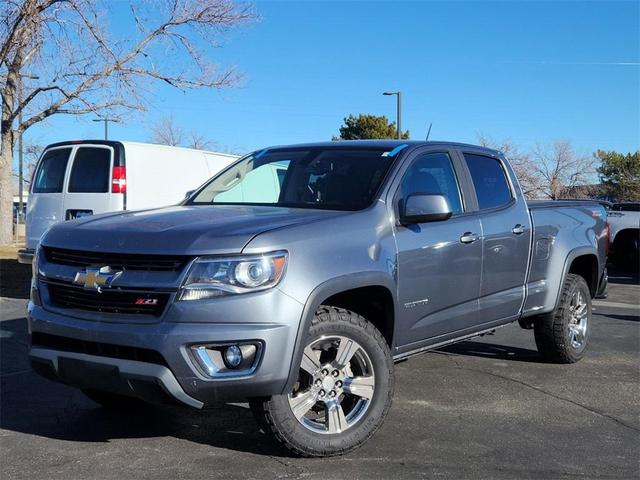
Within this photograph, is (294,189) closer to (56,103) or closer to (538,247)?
(538,247)

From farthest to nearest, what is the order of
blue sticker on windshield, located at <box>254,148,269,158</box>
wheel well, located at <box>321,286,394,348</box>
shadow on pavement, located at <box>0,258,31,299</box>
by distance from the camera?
shadow on pavement, located at <box>0,258,31,299</box>, blue sticker on windshield, located at <box>254,148,269,158</box>, wheel well, located at <box>321,286,394,348</box>

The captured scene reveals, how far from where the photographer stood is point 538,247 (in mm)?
5793

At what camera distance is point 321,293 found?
12.3 ft

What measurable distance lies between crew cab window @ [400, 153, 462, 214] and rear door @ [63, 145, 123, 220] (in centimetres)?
606

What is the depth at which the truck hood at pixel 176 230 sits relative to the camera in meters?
3.55

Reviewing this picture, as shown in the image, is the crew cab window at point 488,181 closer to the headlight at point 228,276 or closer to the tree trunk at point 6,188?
the headlight at point 228,276

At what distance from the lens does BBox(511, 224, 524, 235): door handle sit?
5477 millimetres

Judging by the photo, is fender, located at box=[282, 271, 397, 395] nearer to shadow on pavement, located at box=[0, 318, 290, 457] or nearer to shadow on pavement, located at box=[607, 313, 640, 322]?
shadow on pavement, located at box=[0, 318, 290, 457]

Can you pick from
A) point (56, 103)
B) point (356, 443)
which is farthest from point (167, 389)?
point (56, 103)

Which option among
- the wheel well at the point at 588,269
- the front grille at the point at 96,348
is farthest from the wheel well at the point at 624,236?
the front grille at the point at 96,348

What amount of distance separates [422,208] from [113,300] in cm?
196

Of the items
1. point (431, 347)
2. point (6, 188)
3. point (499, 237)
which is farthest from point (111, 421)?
point (6, 188)

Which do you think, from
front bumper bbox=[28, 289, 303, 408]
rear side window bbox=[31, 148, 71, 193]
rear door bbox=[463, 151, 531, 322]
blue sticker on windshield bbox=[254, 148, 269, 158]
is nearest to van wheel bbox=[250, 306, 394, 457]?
front bumper bbox=[28, 289, 303, 408]

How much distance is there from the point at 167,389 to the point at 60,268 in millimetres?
1047
